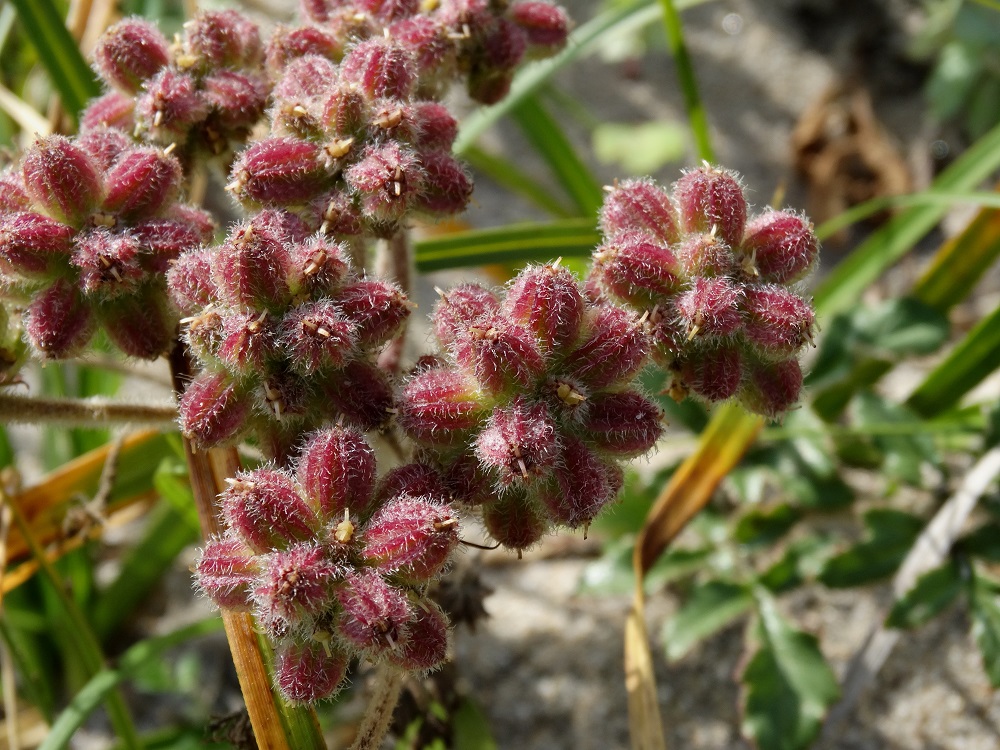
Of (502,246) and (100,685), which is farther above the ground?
(502,246)

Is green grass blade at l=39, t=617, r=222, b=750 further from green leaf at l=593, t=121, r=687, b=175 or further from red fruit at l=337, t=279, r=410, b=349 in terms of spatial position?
green leaf at l=593, t=121, r=687, b=175

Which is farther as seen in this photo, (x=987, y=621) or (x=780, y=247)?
(x=987, y=621)

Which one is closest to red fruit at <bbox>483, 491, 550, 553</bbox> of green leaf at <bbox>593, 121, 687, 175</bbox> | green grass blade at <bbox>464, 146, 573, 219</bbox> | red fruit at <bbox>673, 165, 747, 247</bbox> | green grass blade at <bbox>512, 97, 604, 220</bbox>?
red fruit at <bbox>673, 165, 747, 247</bbox>

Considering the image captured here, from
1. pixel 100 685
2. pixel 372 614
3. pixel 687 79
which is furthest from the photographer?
pixel 687 79

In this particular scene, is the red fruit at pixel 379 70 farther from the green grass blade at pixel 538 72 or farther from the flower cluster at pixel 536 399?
the green grass blade at pixel 538 72

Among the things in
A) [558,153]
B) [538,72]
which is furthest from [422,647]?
[558,153]

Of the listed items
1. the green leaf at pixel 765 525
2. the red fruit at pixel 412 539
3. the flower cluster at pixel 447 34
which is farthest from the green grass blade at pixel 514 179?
the red fruit at pixel 412 539

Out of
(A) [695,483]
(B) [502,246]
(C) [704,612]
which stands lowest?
(C) [704,612]

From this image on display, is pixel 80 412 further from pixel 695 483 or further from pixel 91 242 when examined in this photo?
pixel 695 483
